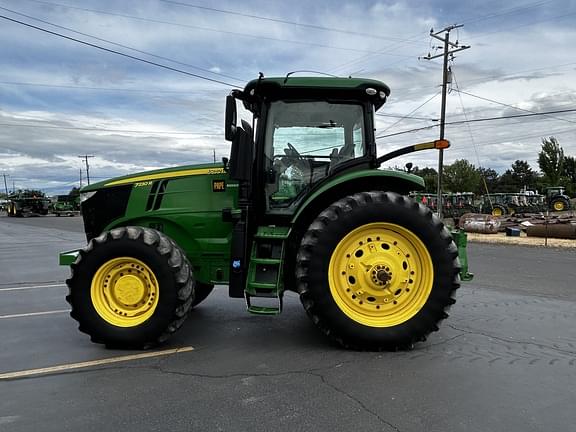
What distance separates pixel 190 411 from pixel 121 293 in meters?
1.73

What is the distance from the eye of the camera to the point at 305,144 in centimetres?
502

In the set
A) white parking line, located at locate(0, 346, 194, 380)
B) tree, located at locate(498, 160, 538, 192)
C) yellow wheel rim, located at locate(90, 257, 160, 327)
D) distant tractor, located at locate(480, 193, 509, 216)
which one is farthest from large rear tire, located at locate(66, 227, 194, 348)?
tree, located at locate(498, 160, 538, 192)

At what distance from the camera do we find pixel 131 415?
10.7 ft

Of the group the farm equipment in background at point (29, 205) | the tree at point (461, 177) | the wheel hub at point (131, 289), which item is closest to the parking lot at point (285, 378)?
the wheel hub at point (131, 289)

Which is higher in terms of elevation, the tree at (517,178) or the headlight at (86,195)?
A: the tree at (517,178)

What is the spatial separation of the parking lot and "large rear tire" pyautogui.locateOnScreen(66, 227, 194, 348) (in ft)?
0.68

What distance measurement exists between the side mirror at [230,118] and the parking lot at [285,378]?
2.10 meters

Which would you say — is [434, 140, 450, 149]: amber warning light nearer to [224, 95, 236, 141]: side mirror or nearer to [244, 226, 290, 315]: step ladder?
[244, 226, 290, 315]: step ladder

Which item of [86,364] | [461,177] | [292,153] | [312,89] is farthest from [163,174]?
[461,177]

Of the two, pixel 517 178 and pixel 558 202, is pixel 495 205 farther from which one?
pixel 517 178

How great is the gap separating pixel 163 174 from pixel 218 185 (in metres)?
0.64

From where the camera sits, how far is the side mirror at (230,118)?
438 centimetres

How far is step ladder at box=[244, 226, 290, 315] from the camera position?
4.60m

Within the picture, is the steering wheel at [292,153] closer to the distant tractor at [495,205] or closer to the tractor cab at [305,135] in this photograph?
the tractor cab at [305,135]
